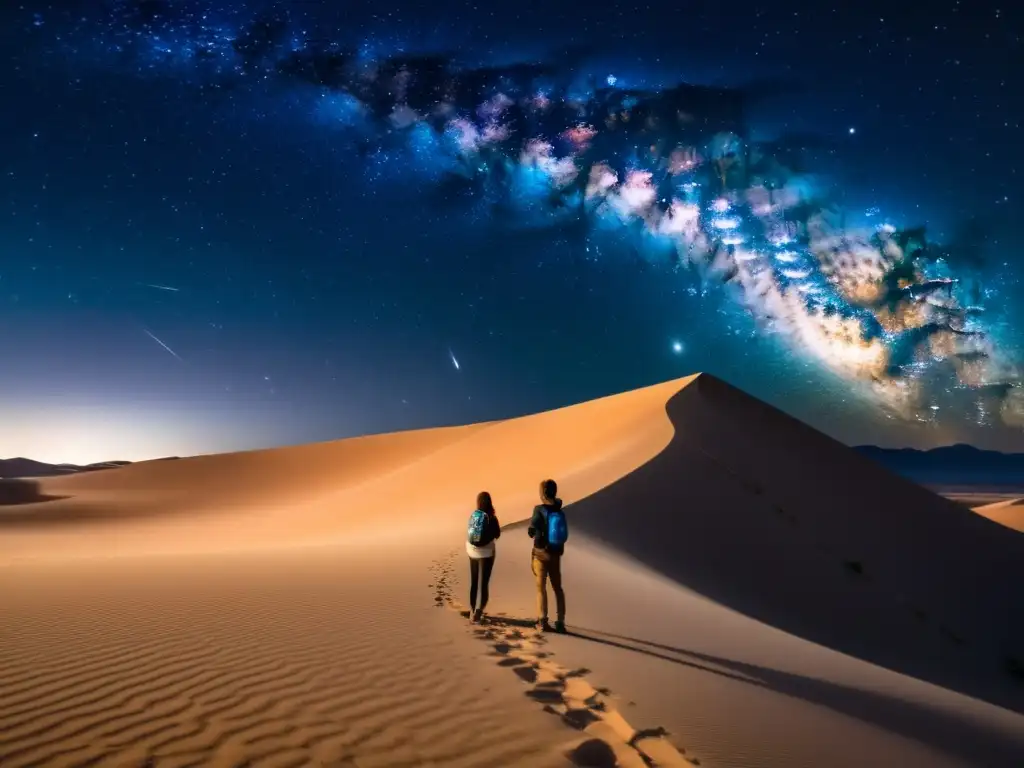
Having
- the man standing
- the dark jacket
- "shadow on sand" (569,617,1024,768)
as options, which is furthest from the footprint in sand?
"shadow on sand" (569,617,1024,768)

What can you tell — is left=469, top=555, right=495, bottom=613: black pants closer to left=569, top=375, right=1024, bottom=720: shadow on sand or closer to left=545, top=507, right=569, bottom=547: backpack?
left=545, top=507, right=569, bottom=547: backpack

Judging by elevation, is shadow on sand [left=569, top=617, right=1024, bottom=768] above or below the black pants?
below

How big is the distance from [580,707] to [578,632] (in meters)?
3.09

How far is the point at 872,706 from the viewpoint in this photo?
712 cm

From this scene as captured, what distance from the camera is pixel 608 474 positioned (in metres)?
21.9

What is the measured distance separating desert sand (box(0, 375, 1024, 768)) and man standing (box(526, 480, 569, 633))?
0.54m

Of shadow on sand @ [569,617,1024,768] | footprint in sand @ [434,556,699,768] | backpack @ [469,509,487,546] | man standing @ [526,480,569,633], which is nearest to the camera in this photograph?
footprint in sand @ [434,556,699,768]

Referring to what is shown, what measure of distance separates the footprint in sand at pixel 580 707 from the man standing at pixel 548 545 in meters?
0.32

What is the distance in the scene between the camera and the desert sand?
16.2 ft

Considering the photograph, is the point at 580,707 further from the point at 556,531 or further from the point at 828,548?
the point at 828,548

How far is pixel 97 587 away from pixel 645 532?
11.8 m

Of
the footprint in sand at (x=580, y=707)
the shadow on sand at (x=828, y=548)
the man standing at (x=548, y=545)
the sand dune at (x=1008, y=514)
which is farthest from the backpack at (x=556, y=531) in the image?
the sand dune at (x=1008, y=514)

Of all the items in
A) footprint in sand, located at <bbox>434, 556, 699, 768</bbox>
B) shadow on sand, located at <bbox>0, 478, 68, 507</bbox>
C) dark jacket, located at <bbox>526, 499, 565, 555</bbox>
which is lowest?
footprint in sand, located at <bbox>434, 556, 699, 768</bbox>

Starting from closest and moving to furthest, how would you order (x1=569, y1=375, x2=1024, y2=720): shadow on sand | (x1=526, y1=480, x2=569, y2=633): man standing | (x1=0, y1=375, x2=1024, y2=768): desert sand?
(x1=0, y1=375, x2=1024, y2=768): desert sand < (x1=526, y1=480, x2=569, y2=633): man standing < (x1=569, y1=375, x2=1024, y2=720): shadow on sand
